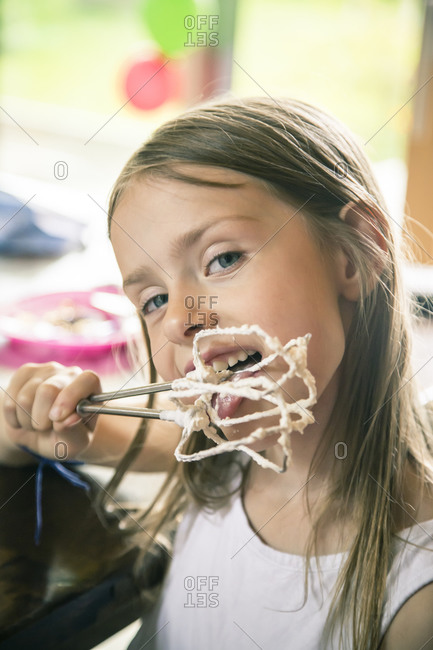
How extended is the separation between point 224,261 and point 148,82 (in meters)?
1.50

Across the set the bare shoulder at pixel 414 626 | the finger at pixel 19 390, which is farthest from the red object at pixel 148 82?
the bare shoulder at pixel 414 626

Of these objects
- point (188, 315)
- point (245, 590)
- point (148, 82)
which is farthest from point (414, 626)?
point (148, 82)

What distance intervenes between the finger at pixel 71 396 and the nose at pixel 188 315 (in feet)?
0.38

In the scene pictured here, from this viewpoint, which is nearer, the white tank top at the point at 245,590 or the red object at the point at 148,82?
the white tank top at the point at 245,590

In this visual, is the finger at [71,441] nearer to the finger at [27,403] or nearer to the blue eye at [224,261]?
the finger at [27,403]

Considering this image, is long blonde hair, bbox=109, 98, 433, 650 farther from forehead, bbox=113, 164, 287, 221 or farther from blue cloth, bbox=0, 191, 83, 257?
blue cloth, bbox=0, 191, 83, 257

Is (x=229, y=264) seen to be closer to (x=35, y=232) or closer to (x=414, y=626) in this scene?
(x=414, y=626)

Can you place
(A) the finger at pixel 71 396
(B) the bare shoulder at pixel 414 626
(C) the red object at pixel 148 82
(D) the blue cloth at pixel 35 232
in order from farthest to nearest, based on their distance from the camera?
(C) the red object at pixel 148 82 < (D) the blue cloth at pixel 35 232 < (A) the finger at pixel 71 396 < (B) the bare shoulder at pixel 414 626

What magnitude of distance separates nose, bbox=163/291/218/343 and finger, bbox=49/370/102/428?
117 mm

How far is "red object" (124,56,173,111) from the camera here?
1896 millimetres

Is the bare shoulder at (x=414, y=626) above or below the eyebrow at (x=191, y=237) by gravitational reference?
below

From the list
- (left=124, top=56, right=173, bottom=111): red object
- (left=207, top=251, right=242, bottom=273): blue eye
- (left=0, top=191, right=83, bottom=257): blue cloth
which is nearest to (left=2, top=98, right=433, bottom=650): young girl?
(left=207, top=251, right=242, bottom=273): blue eye

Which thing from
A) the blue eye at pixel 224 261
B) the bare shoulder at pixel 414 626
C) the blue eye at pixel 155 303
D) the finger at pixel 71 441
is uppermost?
the blue eye at pixel 224 261

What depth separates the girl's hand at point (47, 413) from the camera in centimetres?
58
